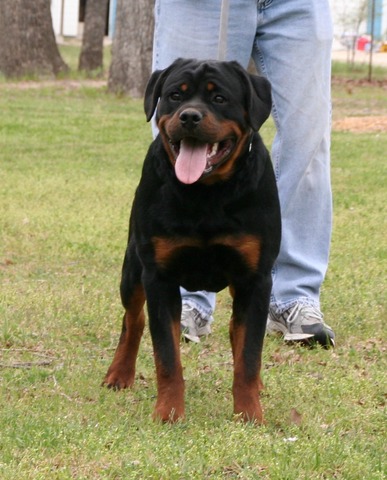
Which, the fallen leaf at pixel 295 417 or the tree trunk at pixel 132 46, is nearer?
the fallen leaf at pixel 295 417

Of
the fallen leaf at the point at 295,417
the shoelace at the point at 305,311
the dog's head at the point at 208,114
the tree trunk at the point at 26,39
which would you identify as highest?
the dog's head at the point at 208,114

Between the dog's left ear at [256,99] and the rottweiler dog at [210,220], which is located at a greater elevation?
the dog's left ear at [256,99]

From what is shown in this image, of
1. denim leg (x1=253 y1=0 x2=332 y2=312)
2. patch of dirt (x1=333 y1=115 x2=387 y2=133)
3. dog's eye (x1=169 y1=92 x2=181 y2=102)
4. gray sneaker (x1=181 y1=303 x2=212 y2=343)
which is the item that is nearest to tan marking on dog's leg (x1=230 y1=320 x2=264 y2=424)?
dog's eye (x1=169 y1=92 x2=181 y2=102)

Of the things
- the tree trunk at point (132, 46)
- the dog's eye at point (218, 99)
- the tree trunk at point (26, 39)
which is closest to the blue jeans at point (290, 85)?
the dog's eye at point (218, 99)

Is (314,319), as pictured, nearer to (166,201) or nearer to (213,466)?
(166,201)

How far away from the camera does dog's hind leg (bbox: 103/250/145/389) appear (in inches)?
185

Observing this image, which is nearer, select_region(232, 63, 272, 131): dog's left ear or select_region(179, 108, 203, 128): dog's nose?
select_region(179, 108, 203, 128): dog's nose

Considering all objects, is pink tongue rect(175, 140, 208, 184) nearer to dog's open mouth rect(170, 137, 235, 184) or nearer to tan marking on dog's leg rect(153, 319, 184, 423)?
dog's open mouth rect(170, 137, 235, 184)

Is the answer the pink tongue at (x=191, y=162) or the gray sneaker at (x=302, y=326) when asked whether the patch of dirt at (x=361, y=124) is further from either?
the pink tongue at (x=191, y=162)

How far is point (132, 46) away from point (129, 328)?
14.6 metres

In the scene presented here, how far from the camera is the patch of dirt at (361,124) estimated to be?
16.8 metres

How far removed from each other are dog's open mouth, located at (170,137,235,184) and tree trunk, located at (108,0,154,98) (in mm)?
14519

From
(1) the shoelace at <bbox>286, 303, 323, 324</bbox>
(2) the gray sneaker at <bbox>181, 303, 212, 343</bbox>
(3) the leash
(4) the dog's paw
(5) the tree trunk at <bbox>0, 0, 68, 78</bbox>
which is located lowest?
(5) the tree trunk at <bbox>0, 0, 68, 78</bbox>

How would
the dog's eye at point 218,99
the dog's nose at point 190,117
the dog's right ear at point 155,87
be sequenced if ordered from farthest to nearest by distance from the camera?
the dog's right ear at point 155,87 → the dog's eye at point 218,99 → the dog's nose at point 190,117
